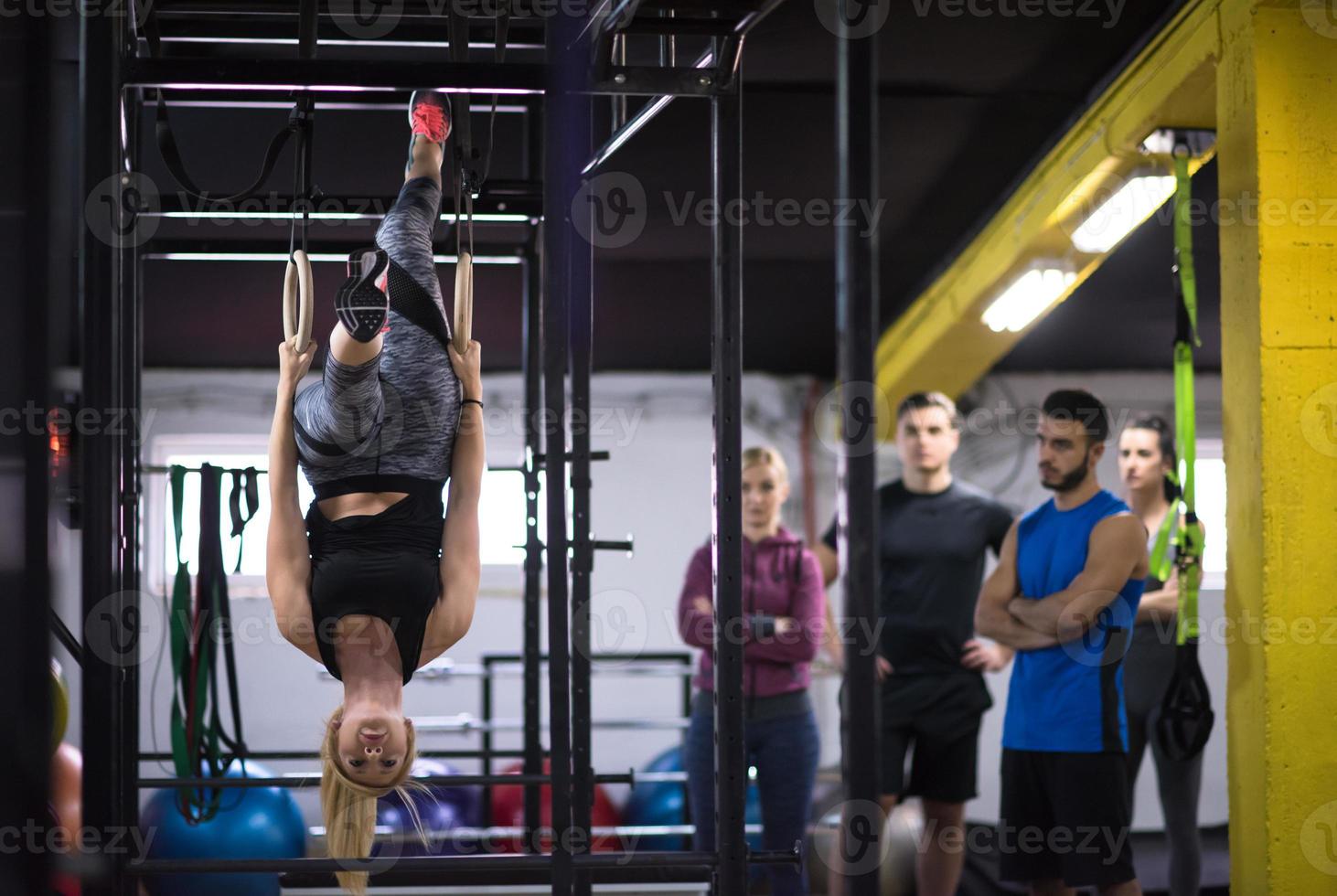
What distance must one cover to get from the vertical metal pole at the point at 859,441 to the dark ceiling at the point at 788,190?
1.00 meters

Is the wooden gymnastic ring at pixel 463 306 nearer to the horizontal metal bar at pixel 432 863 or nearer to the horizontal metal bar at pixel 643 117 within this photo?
the horizontal metal bar at pixel 643 117

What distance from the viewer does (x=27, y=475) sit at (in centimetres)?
111

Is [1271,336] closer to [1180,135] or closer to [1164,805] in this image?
[1180,135]

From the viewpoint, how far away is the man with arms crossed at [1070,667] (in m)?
2.94

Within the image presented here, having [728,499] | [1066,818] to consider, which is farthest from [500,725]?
[728,499]

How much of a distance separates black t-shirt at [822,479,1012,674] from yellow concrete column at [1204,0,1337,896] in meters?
0.85

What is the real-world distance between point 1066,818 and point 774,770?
823 mm

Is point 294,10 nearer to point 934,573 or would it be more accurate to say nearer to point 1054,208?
point 934,573

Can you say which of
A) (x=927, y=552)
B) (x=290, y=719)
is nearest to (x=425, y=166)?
(x=927, y=552)

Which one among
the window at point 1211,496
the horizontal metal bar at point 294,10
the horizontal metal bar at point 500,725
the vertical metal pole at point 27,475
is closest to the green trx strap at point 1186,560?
the horizontal metal bar at point 294,10

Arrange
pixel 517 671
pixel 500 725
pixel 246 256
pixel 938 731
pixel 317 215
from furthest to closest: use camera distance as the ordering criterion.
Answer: pixel 517 671 < pixel 500 725 < pixel 938 731 < pixel 246 256 < pixel 317 215

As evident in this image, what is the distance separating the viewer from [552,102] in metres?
2.16

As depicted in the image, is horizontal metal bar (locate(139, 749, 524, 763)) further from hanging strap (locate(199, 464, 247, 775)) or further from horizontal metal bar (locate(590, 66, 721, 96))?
horizontal metal bar (locate(590, 66, 721, 96))

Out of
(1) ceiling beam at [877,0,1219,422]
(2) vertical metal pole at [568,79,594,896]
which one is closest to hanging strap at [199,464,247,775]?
(2) vertical metal pole at [568,79,594,896]
